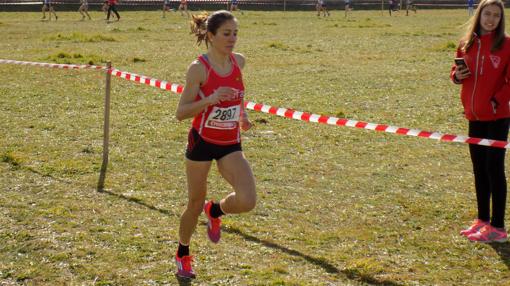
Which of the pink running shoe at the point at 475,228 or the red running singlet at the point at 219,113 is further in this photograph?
the pink running shoe at the point at 475,228

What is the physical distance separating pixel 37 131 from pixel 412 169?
17.1 feet

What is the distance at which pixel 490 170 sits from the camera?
6406 mm

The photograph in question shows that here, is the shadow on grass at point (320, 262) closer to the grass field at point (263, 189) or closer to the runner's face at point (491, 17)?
the grass field at point (263, 189)

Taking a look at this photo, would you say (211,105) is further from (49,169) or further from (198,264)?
(49,169)

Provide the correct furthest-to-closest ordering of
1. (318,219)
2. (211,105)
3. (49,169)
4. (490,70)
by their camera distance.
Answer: (49,169)
(318,219)
(490,70)
(211,105)

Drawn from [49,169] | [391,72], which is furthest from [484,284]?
[391,72]

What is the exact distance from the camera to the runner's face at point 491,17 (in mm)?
6148

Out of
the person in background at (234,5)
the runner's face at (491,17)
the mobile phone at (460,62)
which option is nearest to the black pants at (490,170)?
the mobile phone at (460,62)

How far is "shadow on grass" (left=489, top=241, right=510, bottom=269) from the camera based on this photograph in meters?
6.03

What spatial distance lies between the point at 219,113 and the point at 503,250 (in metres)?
2.60

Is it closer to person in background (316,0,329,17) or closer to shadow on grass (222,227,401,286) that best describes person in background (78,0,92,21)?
person in background (316,0,329,17)

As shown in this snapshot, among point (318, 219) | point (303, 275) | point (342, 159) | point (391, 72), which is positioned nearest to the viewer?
point (303, 275)

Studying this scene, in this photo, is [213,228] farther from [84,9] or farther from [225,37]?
[84,9]

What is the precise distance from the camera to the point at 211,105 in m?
5.28
